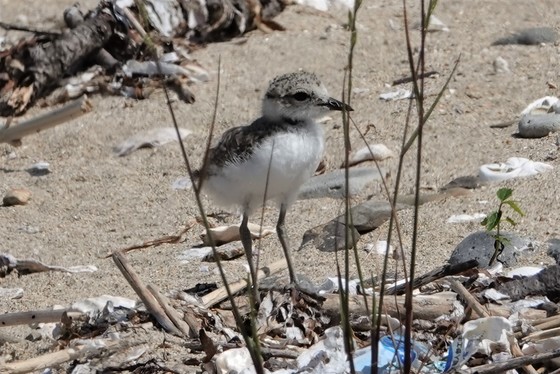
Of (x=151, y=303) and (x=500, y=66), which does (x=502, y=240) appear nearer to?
(x=151, y=303)

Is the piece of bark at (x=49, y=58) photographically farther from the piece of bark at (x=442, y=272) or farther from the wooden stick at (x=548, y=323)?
the wooden stick at (x=548, y=323)

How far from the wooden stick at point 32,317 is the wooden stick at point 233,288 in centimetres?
44

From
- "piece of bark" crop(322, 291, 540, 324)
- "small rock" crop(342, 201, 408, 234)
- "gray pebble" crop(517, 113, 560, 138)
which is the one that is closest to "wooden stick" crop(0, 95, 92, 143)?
"piece of bark" crop(322, 291, 540, 324)

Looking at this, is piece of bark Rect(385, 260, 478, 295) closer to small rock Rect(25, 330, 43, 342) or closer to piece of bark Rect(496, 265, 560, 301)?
piece of bark Rect(496, 265, 560, 301)

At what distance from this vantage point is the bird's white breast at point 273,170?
397cm

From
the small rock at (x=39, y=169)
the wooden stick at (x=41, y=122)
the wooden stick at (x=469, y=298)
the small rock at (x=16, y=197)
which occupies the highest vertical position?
the wooden stick at (x=41, y=122)

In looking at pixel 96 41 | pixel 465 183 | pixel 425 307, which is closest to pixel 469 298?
pixel 425 307

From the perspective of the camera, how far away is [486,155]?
552cm

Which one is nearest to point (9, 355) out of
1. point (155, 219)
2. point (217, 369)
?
point (217, 369)

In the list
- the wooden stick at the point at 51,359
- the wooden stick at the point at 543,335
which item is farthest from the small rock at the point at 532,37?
the wooden stick at the point at 51,359

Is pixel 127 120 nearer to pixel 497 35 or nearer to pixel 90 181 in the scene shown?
pixel 90 181

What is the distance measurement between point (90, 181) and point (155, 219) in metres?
0.68

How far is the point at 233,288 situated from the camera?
399 cm

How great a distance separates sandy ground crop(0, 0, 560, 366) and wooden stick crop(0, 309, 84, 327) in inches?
4.8
